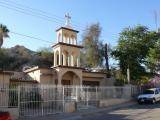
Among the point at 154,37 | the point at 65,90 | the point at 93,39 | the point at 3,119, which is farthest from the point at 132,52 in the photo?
the point at 3,119

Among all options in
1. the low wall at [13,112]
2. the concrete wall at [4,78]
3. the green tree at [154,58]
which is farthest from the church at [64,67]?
the low wall at [13,112]

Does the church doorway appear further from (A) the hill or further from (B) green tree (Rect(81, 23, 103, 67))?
(A) the hill

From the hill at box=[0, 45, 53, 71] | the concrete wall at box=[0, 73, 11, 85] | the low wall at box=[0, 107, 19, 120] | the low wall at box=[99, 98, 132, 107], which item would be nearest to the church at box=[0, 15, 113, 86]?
the low wall at box=[99, 98, 132, 107]

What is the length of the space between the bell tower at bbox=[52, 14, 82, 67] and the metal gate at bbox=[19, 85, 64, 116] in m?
8.71

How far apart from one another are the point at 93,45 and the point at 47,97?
78.5ft

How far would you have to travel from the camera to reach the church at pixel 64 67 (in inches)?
1270

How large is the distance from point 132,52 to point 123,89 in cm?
886

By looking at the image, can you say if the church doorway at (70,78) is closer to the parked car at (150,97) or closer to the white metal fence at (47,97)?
the white metal fence at (47,97)

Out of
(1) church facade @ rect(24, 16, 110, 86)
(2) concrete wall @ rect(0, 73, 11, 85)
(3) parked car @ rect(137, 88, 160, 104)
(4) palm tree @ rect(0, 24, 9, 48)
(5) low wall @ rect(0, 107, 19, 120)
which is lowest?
(5) low wall @ rect(0, 107, 19, 120)

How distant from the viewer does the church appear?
1270 inches

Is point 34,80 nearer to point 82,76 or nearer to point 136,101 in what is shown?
point 82,76

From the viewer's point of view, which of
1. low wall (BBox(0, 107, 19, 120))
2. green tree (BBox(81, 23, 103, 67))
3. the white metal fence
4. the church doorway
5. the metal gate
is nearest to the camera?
low wall (BBox(0, 107, 19, 120))

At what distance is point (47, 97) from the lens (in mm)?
24109

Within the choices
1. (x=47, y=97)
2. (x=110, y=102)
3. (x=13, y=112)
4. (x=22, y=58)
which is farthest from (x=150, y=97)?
(x=22, y=58)
